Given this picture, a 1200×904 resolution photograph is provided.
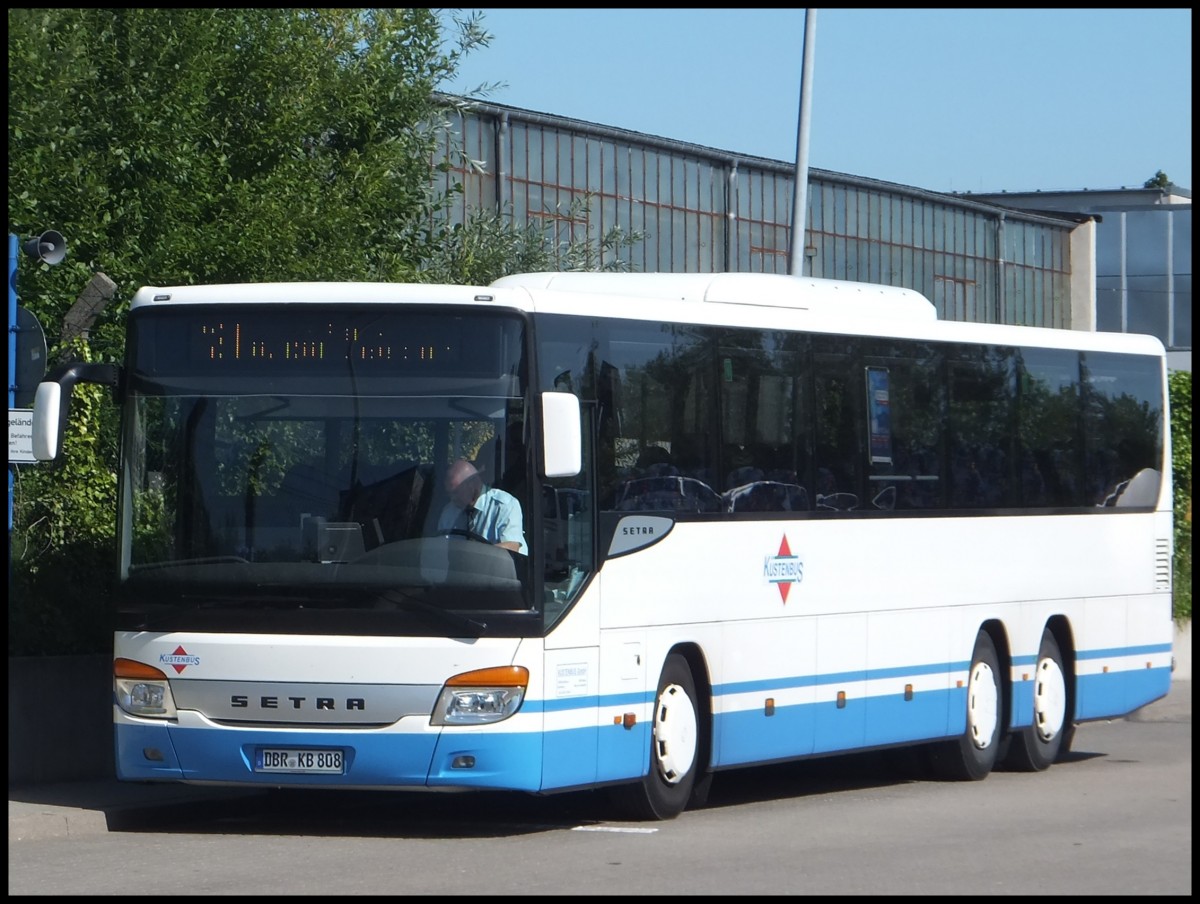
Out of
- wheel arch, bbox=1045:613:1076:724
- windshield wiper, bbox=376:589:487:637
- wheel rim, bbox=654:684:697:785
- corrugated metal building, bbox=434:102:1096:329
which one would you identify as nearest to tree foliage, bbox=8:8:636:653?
windshield wiper, bbox=376:589:487:637

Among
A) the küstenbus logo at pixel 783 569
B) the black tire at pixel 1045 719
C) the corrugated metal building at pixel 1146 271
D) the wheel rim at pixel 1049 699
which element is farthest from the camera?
the corrugated metal building at pixel 1146 271

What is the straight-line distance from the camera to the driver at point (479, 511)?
466 inches

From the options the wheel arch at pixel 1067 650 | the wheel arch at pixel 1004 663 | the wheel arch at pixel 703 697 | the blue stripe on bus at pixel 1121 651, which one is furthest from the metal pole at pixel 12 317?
the blue stripe on bus at pixel 1121 651

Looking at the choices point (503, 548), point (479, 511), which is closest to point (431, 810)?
point (503, 548)

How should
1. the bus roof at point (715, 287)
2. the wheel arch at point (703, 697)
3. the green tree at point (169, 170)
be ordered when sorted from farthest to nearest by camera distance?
1. the green tree at point (169, 170)
2. the bus roof at point (715, 287)
3. the wheel arch at point (703, 697)

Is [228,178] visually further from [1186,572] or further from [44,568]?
[1186,572]

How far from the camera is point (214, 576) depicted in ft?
39.7

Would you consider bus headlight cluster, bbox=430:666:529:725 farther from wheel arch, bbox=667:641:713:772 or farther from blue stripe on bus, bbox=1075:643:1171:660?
blue stripe on bus, bbox=1075:643:1171:660

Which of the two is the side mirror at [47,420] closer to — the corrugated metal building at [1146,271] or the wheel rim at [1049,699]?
the wheel rim at [1049,699]

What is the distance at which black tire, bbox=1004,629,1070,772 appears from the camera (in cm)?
1694

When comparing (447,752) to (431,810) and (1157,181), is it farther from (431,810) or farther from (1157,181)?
(1157,181)

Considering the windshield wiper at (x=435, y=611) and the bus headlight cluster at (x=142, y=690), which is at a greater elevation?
the windshield wiper at (x=435, y=611)

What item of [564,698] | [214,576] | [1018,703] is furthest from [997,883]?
[1018,703]

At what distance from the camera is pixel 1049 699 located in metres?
17.2
